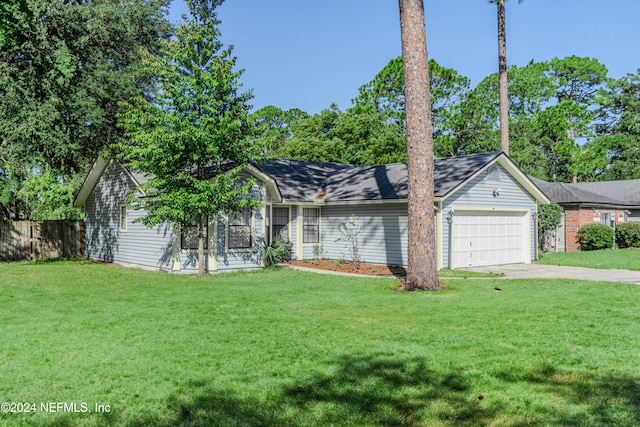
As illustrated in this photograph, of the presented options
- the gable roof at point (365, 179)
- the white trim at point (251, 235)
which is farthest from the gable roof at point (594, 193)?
the white trim at point (251, 235)

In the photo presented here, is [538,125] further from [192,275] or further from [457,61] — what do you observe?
[192,275]

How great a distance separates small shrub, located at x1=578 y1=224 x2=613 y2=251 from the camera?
27.1 m

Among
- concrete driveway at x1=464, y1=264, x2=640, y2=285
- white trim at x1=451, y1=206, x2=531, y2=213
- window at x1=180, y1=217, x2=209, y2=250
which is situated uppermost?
white trim at x1=451, y1=206, x2=531, y2=213

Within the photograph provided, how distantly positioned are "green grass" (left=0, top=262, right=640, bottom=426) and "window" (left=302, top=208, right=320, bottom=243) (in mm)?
9646

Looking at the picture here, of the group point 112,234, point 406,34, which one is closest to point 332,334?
point 406,34

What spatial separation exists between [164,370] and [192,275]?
10674mm

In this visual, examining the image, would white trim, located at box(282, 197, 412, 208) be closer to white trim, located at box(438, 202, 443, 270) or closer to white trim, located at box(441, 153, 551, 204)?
white trim, located at box(438, 202, 443, 270)

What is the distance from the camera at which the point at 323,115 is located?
41.2m

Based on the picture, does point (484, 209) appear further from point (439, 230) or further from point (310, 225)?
point (310, 225)

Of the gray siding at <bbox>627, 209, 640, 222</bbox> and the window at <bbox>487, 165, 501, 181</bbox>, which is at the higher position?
the window at <bbox>487, 165, 501, 181</bbox>

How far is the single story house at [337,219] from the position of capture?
1723cm

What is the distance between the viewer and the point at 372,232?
19109mm

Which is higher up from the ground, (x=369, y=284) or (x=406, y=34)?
(x=406, y=34)

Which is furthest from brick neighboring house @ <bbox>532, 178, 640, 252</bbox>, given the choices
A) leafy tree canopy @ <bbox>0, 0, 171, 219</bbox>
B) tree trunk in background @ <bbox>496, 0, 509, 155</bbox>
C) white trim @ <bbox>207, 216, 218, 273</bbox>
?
leafy tree canopy @ <bbox>0, 0, 171, 219</bbox>
